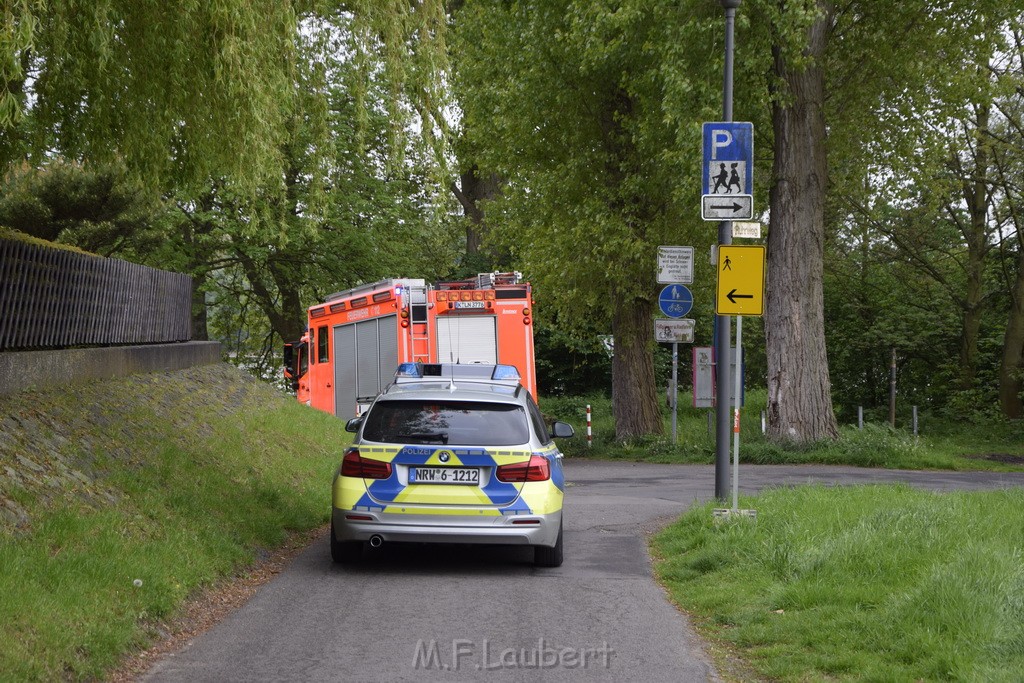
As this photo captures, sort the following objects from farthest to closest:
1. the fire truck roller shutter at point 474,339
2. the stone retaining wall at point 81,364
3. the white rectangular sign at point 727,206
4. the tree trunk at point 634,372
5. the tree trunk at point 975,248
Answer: the tree trunk at point 975,248 → the tree trunk at point 634,372 → the fire truck roller shutter at point 474,339 → the white rectangular sign at point 727,206 → the stone retaining wall at point 81,364

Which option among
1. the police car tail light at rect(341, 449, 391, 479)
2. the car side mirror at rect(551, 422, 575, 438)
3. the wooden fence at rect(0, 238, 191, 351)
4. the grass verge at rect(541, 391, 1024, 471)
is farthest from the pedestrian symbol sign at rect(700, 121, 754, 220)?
the grass verge at rect(541, 391, 1024, 471)

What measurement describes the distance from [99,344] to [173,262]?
1823cm

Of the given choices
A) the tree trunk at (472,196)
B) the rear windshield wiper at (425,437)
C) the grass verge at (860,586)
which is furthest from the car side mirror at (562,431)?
the tree trunk at (472,196)

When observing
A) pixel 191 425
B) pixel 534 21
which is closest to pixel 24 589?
pixel 191 425

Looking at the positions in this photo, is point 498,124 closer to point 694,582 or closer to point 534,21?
point 534,21

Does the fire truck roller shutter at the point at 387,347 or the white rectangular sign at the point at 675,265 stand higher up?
the white rectangular sign at the point at 675,265

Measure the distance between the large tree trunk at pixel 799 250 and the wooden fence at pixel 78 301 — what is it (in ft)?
35.7

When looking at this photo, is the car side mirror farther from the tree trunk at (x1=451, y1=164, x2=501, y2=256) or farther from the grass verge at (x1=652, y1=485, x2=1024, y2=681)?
the tree trunk at (x1=451, y1=164, x2=501, y2=256)

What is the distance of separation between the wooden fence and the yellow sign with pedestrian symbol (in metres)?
7.14

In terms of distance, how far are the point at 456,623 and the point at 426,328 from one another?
14419 mm

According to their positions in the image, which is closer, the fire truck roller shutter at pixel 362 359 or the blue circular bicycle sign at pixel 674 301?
the blue circular bicycle sign at pixel 674 301

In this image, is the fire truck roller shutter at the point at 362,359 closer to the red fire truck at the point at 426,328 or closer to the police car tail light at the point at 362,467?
the red fire truck at the point at 426,328

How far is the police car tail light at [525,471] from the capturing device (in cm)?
970

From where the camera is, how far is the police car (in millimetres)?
9594
